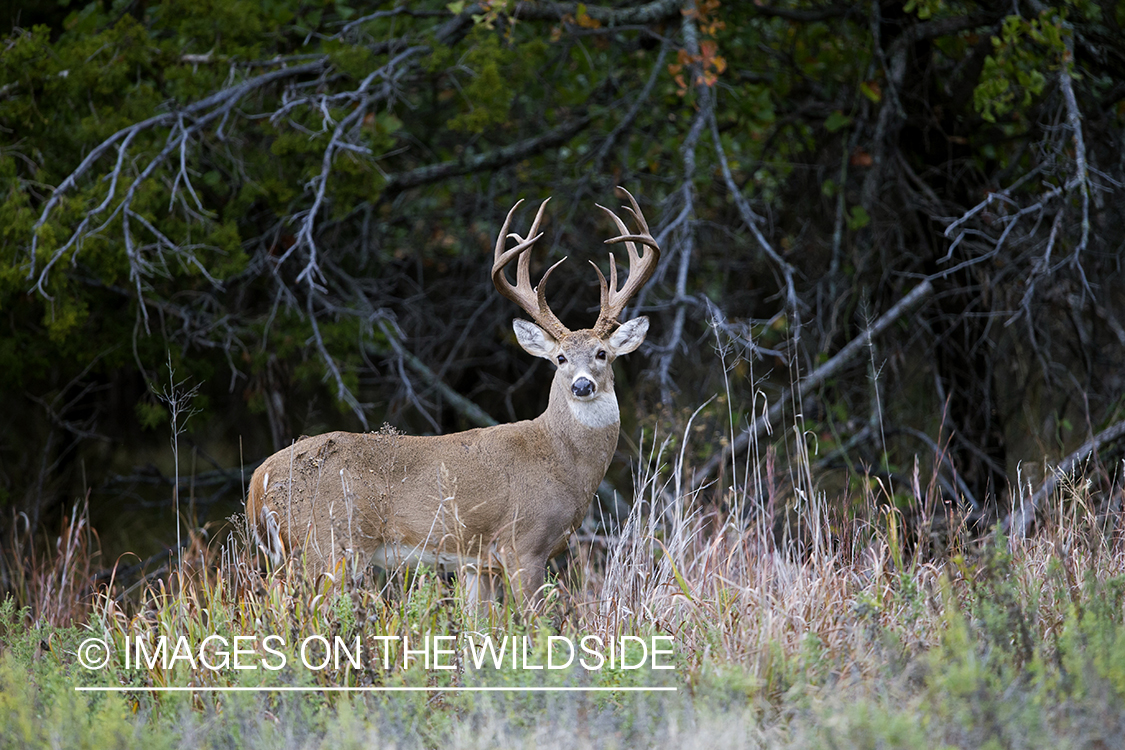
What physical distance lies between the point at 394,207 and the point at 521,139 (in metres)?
1.16

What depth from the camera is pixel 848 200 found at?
8.48 metres

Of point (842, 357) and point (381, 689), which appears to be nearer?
point (381, 689)

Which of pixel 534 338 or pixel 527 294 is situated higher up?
pixel 527 294

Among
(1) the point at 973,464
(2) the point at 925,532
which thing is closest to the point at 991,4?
(1) the point at 973,464

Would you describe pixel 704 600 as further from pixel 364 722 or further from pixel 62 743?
pixel 62 743

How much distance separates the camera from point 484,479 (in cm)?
521

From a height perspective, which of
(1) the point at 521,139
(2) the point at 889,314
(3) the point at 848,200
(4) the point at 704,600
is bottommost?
(4) the point at 704,600

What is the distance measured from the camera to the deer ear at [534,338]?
17.9 feet

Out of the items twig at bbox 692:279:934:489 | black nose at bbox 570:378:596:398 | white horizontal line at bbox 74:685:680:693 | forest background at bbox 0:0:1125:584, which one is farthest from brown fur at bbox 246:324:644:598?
twig at bbox 692:279:934:489

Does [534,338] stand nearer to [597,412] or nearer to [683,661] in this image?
A: [597,412]

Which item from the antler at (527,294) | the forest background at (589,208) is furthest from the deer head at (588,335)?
the forest background at (589,208)

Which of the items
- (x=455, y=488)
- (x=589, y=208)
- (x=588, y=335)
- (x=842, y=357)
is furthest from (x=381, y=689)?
(x=589, y=208)
